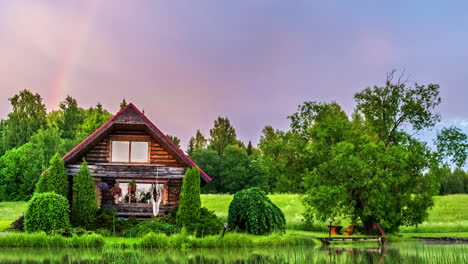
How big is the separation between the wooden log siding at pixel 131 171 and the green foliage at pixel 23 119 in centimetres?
4726

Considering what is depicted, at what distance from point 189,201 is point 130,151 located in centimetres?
517

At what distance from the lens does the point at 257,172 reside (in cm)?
8406

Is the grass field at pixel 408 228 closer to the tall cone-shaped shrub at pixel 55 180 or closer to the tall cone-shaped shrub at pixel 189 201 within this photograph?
the tall cone-shaped shrub at pixel 55 180

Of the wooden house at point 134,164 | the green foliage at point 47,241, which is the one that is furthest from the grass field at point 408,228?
the green foliage at point 47,241

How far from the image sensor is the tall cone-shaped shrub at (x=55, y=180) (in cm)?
2625

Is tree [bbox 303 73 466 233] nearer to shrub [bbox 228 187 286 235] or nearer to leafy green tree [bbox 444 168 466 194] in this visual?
shrub [bbox 228 187 286 235]

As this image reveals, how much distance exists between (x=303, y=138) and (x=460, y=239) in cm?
1052

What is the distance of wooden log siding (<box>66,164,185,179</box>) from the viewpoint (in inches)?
1094

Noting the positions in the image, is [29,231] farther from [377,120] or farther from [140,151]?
[377,120]

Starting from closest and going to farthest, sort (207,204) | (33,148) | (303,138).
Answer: (303,138) < (207,204) < (33,148)

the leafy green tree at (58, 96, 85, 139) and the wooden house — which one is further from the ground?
the leafy green tree at (58, 96, 85, 139)

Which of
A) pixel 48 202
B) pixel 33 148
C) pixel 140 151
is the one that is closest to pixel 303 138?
pixel 140 151

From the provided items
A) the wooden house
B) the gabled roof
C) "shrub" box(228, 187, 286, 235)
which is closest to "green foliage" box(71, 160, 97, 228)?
the wooden house

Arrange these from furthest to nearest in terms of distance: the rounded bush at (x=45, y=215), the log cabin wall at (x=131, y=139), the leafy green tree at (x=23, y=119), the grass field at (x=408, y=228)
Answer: the leafy green tree at (x=23, y=119), the grass field at (x=408, y=228), the log cabin wall at (x=131, y=139), the rounded bush at (x=45, y=215)
